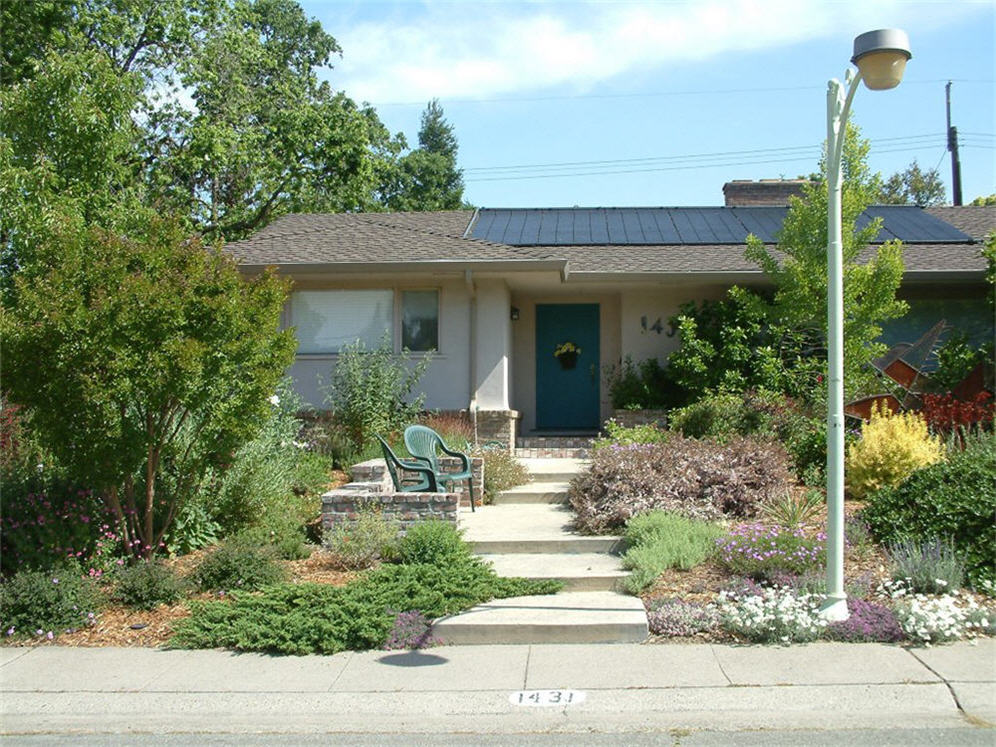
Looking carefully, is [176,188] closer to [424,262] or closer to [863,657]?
[424,262]

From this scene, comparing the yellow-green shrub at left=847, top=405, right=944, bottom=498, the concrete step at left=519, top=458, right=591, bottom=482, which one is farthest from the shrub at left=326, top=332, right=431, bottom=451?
the yellow-green shrub at left=847, top=405, right=944, bottom=498

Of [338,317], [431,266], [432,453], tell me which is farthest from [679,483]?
[338,317]

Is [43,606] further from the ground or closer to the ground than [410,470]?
closer to the ground

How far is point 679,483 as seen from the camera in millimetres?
9258

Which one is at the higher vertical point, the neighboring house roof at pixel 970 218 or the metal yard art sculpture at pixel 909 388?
the neighboring house roof at pixel 970 218

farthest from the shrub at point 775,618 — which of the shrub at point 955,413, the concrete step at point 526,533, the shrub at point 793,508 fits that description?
the shrub at point 955,413

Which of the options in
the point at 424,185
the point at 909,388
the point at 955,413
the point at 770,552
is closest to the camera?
the point at 770,552

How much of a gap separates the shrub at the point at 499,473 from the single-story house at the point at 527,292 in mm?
2164

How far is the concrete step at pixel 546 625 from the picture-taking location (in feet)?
21.4

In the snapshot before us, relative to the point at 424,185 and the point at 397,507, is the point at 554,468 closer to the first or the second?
the point at 397,507

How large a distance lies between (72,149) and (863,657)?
31.6 feet

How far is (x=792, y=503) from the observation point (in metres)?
8.74

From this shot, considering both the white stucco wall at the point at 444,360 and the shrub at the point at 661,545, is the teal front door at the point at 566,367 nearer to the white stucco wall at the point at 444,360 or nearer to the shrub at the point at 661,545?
the white stucco wall at the point at 444,360

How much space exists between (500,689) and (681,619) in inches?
66.2
